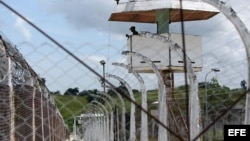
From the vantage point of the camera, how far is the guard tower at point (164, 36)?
6395 mm

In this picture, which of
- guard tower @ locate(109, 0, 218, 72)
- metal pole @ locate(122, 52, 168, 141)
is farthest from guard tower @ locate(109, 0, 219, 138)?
metal pole @ locate(122, 52, 168, 141)

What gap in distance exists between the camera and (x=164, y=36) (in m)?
5.37

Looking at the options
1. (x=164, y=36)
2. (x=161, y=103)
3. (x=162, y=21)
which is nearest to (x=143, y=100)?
(x=161, y=103)

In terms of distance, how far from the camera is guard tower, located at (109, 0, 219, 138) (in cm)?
639

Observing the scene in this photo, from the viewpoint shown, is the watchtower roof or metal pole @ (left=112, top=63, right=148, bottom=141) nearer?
metal pole @ (left=112, top=63, right=148, bottom=141)

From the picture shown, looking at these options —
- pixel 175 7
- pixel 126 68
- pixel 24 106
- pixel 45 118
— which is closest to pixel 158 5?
pixel 175 7

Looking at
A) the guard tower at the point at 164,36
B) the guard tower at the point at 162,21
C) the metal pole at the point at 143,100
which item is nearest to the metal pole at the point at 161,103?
the guard tower at the point at 164,36

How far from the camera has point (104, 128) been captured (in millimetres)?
12609

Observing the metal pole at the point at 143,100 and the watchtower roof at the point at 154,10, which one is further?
the watchtower roof at the point at 154,10

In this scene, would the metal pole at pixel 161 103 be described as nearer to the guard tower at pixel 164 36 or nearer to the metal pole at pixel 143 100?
the guard tower at pixel 164 36

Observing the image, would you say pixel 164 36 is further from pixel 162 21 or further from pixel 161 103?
pixel 162 21

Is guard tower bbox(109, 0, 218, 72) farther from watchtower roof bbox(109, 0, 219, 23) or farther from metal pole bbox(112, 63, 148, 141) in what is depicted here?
Result: metal pole bbox(112, 63, 148, 141)

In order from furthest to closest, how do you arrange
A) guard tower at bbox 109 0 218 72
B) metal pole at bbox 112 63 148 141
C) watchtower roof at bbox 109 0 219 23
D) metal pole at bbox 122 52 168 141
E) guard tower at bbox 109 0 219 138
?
watchtower roof at bbox 109 0 219 23, guard tower at bbox 109 0 218 72, guard tower at bbox 109 0 219 138, metal pole at bbox 112 63 148 141, metal pole at bbox 122 52 168 141

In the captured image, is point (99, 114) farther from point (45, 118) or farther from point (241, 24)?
point (241, 24)
